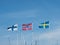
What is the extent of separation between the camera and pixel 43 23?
456 ft

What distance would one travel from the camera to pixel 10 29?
141750 millimetres

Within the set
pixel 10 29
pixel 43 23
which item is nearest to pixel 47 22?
pixel 43 23

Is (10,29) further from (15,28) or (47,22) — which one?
(47,22)

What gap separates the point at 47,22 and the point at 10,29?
10938 mm

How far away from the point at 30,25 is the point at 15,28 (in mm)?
4197

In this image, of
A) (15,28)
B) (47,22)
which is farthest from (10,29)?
(47,22)

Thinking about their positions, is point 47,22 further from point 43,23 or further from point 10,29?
point 10,29

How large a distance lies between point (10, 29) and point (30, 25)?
19.5 feet

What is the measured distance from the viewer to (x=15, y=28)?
460ft

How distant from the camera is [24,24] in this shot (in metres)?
141

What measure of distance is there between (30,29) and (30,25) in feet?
6.72

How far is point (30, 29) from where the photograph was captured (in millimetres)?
138125

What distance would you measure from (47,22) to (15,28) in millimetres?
9104

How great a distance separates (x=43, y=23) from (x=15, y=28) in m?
→ 7.83
